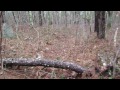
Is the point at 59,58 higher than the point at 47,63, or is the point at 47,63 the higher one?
the point at 47,63

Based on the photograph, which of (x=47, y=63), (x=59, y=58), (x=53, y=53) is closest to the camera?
(x=47, y=63)

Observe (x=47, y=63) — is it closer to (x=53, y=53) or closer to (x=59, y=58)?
(x=59, y=58)

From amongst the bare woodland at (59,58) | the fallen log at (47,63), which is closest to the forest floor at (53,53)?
the bare woodland at (59,58)

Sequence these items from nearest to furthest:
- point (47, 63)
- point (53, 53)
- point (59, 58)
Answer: point (47, 63), point (59, 58), point (53, 53)

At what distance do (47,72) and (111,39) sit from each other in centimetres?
733

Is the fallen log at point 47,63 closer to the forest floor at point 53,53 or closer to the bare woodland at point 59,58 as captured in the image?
the bare woodland at point 59,58

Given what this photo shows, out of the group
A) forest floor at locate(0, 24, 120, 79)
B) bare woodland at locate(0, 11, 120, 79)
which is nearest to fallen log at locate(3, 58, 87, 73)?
bare woodland at locate(0, 11, 120, 79)

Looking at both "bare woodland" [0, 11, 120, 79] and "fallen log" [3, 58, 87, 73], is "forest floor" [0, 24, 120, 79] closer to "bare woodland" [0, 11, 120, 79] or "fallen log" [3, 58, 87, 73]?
"bare woodland" [0, 11, 120, 79]

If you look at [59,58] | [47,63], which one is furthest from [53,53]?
[47,63]

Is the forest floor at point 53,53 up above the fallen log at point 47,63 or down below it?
below

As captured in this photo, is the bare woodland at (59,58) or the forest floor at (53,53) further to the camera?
Result: the forest floor at (53,53)

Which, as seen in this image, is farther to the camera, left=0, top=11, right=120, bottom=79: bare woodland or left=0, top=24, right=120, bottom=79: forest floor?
left=0, top=24, right=120, bottom=79: forest floor
